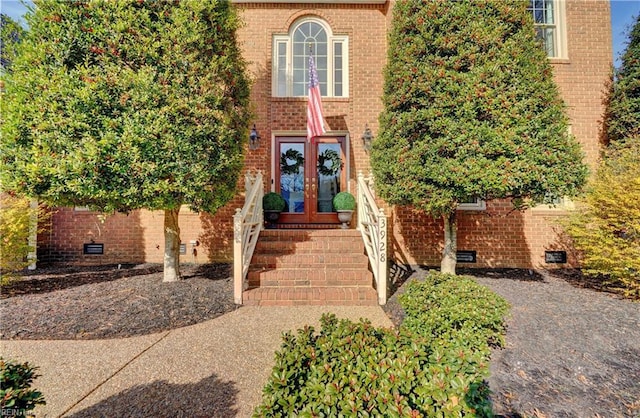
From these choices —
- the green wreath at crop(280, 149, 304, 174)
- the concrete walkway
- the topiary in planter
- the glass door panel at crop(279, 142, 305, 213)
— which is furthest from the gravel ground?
the green wreath at crop(280, 149, 304, 174)

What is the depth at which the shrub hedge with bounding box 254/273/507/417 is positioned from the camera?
52.9 inches

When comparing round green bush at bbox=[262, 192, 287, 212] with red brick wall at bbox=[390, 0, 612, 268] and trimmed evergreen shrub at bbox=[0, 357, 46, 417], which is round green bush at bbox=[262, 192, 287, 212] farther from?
trimmed evergreen shrub at bbox=[0, 357, 46, 417]

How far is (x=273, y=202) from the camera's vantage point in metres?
6.90

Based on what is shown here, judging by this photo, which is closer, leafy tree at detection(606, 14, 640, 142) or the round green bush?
leafy tree at detection(606, 14, 640, 142)

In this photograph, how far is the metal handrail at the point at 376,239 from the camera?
4621mm

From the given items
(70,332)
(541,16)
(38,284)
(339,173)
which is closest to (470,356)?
(70,332)

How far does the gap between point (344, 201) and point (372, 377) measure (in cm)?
553

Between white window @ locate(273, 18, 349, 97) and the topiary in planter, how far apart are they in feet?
9.27

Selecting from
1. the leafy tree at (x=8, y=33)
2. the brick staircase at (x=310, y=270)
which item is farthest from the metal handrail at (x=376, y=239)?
the leafy tree at (x=8, y=33)

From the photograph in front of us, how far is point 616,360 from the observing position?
2.75 meters

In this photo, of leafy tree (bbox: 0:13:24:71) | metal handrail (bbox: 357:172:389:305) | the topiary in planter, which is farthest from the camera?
the topiary in planter

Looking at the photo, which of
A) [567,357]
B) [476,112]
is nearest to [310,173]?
[476,112]

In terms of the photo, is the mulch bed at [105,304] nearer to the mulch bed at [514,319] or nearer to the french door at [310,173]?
the mulch bed at [514,319]

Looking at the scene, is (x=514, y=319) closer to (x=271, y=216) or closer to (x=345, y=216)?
(x=345, y=216)
